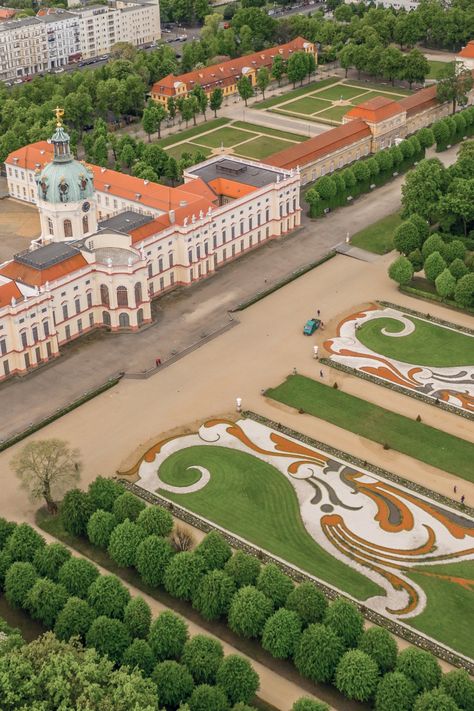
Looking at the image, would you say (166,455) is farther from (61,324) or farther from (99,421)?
(61,324)

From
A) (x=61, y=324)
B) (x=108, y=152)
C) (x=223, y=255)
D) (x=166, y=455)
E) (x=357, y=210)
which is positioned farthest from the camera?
(x=108, y=152)

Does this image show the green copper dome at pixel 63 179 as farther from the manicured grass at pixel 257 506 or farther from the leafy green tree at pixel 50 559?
the leafy green tree at pixel 50 559

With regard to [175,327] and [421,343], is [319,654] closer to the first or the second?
[421,343]

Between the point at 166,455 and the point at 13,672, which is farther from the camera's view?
the point at 166,455

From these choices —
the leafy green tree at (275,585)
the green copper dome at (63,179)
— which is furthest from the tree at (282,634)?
the green copper dome at (63,179)

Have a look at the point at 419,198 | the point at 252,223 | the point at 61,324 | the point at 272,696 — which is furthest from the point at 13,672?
the point at 419,198

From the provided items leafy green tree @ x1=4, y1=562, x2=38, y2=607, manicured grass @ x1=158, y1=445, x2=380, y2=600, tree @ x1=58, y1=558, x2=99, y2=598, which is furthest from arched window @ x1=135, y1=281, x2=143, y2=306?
leafy green tree @ x1=4, y1=562, x2=38, y2=607

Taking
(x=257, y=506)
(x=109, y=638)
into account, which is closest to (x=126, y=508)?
(x=257, y=506)
